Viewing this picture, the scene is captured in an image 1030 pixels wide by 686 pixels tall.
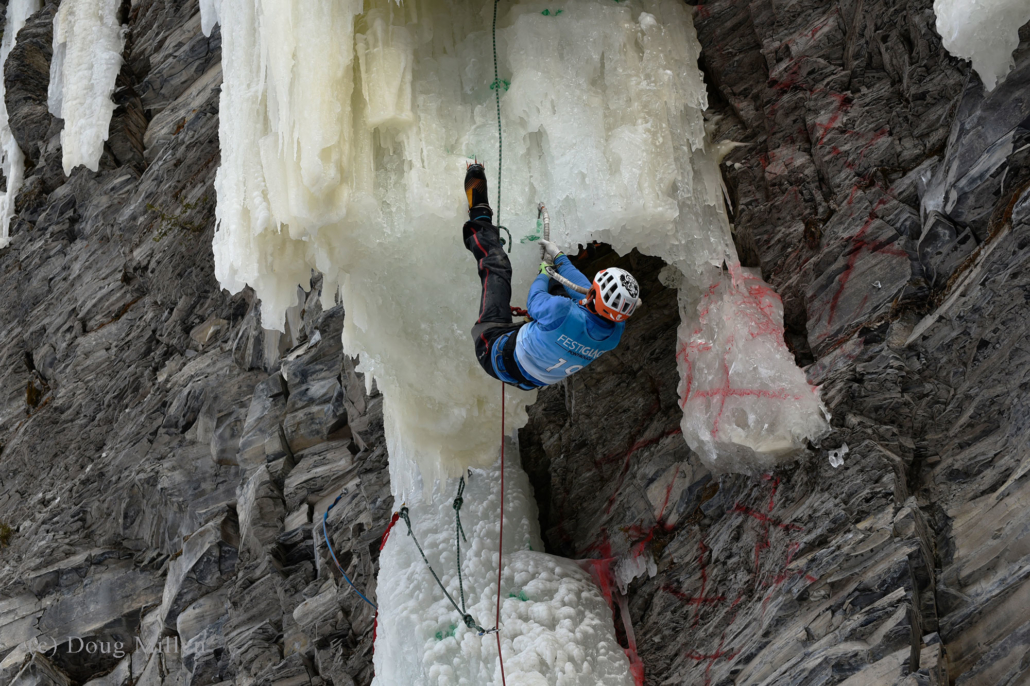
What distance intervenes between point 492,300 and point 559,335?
2.08 ft

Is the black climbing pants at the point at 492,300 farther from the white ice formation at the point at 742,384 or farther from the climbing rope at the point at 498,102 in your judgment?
the white ice formation at the point at 742,384

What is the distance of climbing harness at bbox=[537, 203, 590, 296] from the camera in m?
4.48

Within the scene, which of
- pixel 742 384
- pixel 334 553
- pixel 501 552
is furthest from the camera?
pixel 334 553

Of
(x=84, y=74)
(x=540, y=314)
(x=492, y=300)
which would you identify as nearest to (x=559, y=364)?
Answer: (x=540, y=314)

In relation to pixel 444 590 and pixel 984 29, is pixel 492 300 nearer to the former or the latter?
pixel 444 590

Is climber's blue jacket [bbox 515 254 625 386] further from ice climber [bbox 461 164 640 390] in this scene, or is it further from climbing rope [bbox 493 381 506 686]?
climbing rope [bbox 493 381 506 686]

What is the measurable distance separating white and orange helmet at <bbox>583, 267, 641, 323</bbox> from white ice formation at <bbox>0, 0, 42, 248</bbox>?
1121 cm

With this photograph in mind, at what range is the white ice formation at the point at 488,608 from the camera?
5238 mm

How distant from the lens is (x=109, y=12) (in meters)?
12.2

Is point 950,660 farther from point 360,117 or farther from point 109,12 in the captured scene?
point 109,12

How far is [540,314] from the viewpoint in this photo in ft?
14.6

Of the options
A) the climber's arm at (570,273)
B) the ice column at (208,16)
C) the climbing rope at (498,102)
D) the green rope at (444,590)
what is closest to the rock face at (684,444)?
the ice column at (208,16)

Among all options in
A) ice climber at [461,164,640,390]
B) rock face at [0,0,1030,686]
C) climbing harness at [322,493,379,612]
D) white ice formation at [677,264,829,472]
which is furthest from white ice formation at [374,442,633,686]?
ice climber at [461,164,640,390]

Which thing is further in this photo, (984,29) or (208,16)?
(208,16)
